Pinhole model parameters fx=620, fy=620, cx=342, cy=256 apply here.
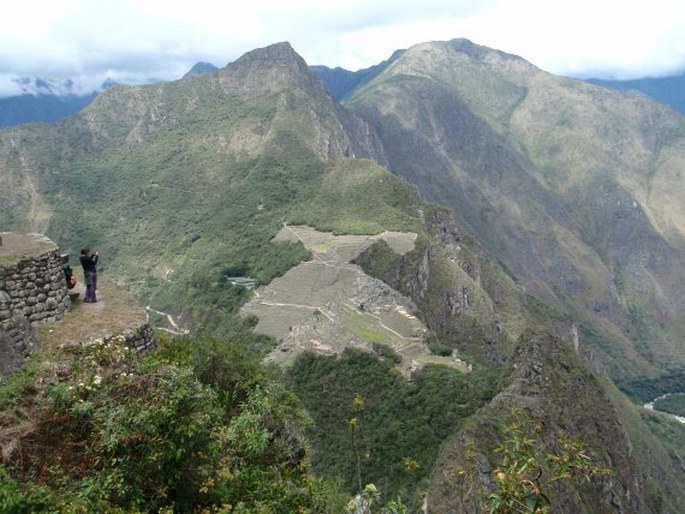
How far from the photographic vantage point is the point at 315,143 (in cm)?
17388

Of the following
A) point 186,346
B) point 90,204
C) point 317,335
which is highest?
point 186,346

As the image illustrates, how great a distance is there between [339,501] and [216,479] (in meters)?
5.31

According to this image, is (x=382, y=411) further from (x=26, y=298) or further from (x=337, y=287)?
(x=26, y=298)

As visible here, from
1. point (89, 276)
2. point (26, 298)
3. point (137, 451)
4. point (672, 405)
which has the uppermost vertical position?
point (26, 298)

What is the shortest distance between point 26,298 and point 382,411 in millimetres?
47384

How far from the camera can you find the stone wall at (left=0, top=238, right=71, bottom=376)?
57.2ft

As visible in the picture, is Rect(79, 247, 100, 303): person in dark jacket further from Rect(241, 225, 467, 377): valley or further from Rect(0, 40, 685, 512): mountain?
Rect(241, 225, 467, 377): valley

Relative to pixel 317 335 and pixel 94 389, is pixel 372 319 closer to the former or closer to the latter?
pixel 317 335

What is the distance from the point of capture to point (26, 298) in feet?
63.3

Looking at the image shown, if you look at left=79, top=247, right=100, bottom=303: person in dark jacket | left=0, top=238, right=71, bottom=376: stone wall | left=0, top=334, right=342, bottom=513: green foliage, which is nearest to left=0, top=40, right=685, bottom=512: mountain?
left=0, top=334, right=342, bottom=513: green foliage

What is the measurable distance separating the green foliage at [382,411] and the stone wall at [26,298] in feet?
113

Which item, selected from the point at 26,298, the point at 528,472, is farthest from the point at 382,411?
the point at 528,472

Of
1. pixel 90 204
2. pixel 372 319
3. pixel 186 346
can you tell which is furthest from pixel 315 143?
pixel 186 346

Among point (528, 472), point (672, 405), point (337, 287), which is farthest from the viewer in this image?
point (672, 405)
